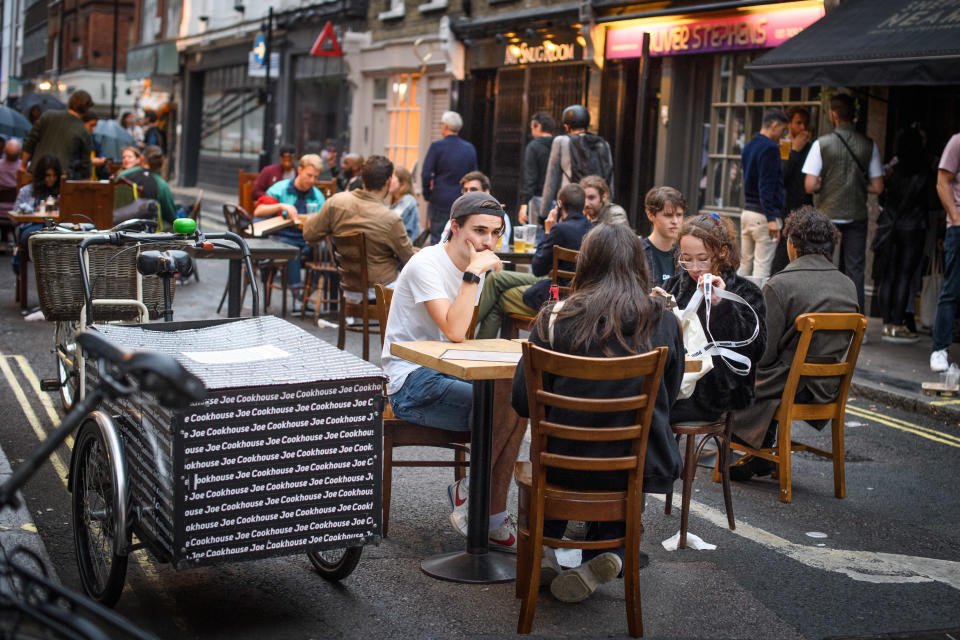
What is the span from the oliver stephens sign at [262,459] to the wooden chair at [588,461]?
59 cm

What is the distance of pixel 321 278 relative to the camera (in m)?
12.0

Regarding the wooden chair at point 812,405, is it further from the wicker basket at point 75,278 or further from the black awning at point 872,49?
the black awning at point 872,49

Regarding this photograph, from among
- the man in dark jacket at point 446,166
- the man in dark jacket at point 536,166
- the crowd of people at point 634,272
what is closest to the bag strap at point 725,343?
the crowd of people at point 634,272

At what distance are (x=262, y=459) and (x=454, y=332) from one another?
145 centimetres

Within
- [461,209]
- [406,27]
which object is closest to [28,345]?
[461,209]

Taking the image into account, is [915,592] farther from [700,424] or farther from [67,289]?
[67,289]

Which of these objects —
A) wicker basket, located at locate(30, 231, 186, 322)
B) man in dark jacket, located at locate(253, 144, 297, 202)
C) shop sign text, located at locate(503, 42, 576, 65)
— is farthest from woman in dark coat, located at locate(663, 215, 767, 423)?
shop sign text, located at locate(503, 42, 576, 65)

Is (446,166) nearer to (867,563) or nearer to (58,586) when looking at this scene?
(867,563)

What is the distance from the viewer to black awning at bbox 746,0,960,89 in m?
9.80

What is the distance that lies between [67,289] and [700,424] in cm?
395

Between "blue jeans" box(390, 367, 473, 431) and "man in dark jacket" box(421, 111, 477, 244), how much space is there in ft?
30.5

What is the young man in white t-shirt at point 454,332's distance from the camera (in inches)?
197

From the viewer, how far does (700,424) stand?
18.2 feet

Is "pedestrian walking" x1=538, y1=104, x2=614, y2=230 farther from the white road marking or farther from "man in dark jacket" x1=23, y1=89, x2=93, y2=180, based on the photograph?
the white road marking
